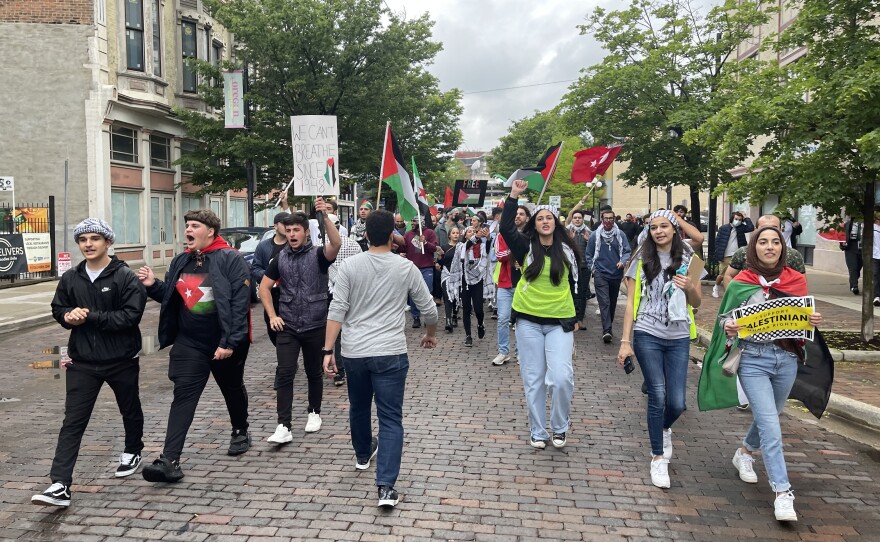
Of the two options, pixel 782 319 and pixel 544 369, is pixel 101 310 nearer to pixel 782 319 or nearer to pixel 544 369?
pixel 544 369

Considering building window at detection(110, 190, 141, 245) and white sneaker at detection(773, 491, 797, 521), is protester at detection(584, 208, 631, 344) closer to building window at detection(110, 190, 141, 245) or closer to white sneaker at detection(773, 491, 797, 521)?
white sneaker at detection(773, 491, 797, 521)

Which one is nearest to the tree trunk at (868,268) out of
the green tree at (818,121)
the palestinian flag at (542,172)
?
the green tree at (818,121)

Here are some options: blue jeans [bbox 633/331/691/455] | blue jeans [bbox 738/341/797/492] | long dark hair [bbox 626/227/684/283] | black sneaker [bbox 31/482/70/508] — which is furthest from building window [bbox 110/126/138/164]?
blue jeans [bbox 738/341/797/492]

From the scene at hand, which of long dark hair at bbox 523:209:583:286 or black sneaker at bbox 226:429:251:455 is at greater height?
long dark hair at bbox 523:209:583:286

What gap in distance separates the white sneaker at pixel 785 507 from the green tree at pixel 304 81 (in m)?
21.3

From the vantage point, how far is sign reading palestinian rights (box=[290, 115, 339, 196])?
9.88m

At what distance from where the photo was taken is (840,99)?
27.3 ft

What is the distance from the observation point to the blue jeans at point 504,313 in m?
9.30

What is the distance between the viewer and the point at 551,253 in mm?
5914

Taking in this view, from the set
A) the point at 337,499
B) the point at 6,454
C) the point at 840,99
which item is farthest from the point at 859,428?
the point at 6,454

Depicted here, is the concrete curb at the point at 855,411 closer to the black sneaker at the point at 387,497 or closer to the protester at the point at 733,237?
the black sneaker at the point at 387,497

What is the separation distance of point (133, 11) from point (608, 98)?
1613 cm

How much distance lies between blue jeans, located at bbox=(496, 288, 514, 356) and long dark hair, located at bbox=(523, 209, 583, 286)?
3.19 meters

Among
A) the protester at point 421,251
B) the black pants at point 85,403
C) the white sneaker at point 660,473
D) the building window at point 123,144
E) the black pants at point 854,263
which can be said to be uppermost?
the building window at point 123,144
